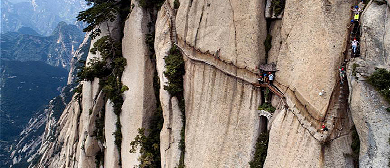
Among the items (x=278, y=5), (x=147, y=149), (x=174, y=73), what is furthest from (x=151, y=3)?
(x=147, y=149)

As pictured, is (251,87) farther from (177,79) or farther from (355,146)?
(355,146)

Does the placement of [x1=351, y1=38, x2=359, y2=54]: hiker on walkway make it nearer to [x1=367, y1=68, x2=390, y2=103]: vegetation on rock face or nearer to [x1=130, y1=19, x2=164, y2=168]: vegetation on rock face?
[x1=367, y1=68, x2=390, y2=103]: vegetation on rock face

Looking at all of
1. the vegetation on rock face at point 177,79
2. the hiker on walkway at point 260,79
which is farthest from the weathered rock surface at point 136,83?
the hiker on walkway at point 260,79

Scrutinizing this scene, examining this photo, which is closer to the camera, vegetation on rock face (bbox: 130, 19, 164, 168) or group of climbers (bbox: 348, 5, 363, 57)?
group of climbers (bbox: 348, 5, 363, 57)

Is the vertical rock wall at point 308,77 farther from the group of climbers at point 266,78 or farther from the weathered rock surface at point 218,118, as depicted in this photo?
the weathered rock surface at point 218,118

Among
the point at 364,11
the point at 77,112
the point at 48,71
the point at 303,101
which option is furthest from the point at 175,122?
the point at 48,71

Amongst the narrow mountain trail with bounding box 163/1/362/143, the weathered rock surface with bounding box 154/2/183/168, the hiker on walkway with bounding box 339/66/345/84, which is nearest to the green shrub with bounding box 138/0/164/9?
the weathered rock surface with bounding box 154/2/183/168

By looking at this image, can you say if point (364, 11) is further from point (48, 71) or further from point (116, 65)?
point (48, 71)
